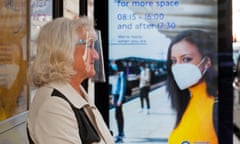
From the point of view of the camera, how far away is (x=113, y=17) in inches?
147

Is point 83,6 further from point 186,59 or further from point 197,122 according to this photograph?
point 197,122

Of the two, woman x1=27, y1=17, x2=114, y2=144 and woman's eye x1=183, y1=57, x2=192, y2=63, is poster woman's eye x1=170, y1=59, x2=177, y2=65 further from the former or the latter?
woman x1=27, y1=17, x2=114, y2=144

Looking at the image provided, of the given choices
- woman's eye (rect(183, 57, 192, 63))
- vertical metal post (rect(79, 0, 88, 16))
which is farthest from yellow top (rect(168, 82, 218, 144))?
vertical metal post (rect(79, 0, 88, 16))

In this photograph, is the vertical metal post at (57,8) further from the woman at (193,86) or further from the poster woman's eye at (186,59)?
the poster woman's eye at (186,59)

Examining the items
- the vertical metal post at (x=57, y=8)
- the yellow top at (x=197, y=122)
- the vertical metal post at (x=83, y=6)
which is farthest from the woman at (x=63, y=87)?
the yellow top at (x=197, y=122)

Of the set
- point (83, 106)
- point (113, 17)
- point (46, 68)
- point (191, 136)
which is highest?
point (113, 17)

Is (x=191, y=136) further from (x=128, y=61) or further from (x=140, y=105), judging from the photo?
(x=128, y=61)

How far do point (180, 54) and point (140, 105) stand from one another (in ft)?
1.92

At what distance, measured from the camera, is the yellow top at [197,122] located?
12.1 ft

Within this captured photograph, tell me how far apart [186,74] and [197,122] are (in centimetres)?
44

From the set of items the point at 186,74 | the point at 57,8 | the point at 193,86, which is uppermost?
the point at 57,8

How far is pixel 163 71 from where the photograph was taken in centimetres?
375

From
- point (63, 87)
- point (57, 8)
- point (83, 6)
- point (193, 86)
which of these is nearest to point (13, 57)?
point (63, 87)

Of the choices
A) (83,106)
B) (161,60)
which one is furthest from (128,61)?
(83,106)
